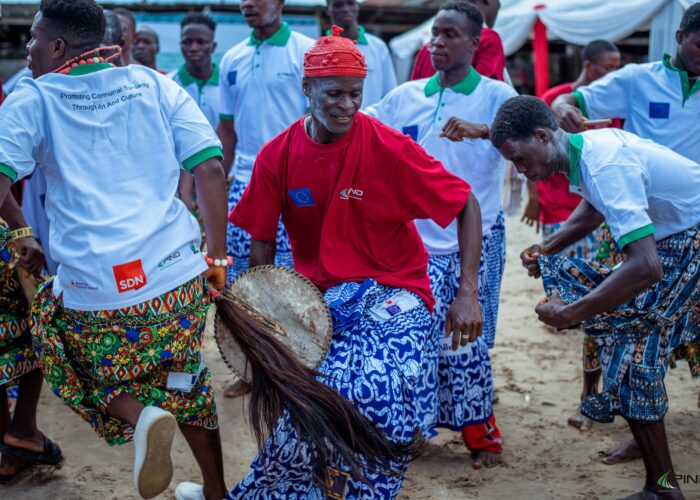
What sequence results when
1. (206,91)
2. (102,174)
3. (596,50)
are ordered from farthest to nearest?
(596,50)
(206,91)
(102,174)

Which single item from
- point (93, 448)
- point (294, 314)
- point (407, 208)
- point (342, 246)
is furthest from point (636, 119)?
point (93, 448)

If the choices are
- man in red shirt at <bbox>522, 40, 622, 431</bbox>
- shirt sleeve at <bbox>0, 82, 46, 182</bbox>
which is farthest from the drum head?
man in red shirt at <bbox>522, 40, 622, 431</bbox>

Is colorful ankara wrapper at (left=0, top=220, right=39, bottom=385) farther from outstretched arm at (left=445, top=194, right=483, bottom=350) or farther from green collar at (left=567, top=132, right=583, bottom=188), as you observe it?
green collar at (left=567, top=132, right=583, bottom=188)

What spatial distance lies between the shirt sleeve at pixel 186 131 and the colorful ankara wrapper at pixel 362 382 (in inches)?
29.6

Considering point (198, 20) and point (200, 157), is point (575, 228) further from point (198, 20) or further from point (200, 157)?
point (198, 20)

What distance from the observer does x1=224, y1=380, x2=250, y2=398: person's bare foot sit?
5027 mm

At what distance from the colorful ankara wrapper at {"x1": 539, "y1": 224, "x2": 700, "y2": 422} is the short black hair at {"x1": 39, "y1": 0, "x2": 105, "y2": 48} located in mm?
2138

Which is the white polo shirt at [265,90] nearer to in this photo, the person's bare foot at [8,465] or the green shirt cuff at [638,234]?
the person's bare foot at [8,465]

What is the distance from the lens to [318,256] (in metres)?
3.43

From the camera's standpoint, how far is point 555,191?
6.15 m

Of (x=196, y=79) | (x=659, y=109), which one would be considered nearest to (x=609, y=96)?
(x=659, y=109)

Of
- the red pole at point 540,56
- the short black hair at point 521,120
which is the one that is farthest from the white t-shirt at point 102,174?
the red pole at point 540,56

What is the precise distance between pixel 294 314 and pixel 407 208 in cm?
65

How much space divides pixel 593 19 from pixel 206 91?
19.1 ft
